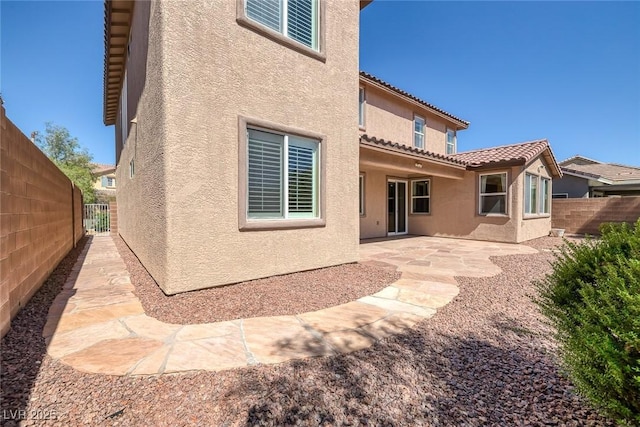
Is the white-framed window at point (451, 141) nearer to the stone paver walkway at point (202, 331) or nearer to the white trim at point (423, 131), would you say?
the white trim at point (423, 131)

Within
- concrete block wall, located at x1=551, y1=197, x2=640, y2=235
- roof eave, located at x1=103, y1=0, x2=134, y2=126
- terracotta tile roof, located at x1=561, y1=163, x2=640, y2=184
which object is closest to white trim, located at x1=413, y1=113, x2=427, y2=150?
concrete block wall, located at x1=551, y1=197, x2=640, y2=235

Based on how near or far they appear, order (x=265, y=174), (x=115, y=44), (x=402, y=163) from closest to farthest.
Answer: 1. (x=265, y=174)
2. (x=115, y=44)
3. (x=402, y=163)

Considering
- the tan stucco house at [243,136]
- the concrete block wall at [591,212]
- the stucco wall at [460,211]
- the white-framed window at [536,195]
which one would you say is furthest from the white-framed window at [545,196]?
the tan stucco house at [243,136]

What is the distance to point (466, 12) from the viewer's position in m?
10.4

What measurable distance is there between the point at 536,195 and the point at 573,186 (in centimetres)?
1165

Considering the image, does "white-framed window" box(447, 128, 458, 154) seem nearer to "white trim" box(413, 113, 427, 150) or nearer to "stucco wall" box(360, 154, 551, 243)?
"white trim" box(413, 113, 427, 150)

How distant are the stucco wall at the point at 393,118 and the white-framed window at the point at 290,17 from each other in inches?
229

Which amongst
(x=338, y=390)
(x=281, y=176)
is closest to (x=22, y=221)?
(x=281, y=176)

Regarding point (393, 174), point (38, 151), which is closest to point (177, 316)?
point (38, 151)

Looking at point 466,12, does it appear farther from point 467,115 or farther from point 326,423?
point 326,423

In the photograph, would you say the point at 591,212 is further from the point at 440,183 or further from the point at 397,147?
the point at 397,147

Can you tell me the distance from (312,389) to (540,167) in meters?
15.8

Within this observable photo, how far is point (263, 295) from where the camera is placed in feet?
15.5

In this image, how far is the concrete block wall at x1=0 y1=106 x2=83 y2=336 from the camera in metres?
3.42
